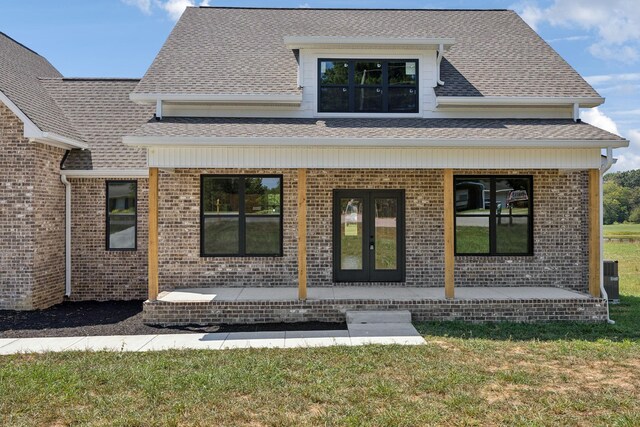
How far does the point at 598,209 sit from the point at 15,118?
12.3 m

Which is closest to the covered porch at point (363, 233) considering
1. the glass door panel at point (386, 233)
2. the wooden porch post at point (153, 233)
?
the wooden porch post at point (153, 233)

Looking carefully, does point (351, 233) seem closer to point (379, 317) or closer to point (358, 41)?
point (379, 317)

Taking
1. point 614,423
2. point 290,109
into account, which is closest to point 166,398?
point 614,423

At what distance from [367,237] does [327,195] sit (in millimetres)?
1337

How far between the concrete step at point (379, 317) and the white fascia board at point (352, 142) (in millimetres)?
3185

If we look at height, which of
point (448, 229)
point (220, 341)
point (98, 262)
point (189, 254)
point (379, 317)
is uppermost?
point (448, 229)

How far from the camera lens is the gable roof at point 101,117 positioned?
38.0ft

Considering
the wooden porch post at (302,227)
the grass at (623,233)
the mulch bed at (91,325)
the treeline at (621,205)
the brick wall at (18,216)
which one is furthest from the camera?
the treeline at (621,205)

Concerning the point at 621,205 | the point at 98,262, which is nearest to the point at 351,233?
the point at 98,262

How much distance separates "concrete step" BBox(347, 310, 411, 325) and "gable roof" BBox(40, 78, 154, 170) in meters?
6.19

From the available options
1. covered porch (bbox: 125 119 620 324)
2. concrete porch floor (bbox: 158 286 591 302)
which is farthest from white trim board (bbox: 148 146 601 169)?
concrete porch floor (bbox: 158 286 591 302)

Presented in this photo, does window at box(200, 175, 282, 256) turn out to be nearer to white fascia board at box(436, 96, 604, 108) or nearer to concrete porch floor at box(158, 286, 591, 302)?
concrete porch floor at box(158, 286, 591, 302)

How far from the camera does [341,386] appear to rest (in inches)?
227

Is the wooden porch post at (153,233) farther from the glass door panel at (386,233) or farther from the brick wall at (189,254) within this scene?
the glass door panel at (386,233)
